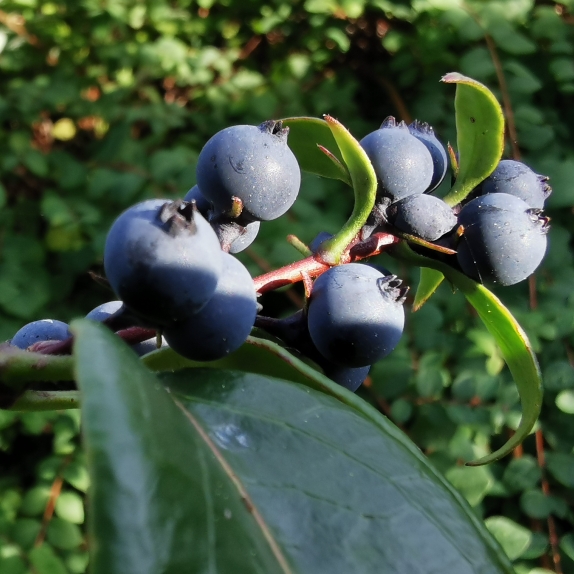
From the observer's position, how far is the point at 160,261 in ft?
1.48

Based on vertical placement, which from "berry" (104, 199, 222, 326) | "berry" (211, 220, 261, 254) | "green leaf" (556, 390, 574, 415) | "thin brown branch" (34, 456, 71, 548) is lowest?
"thin brown branch" (34, 456, 71, 548)

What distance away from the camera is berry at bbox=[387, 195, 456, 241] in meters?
0.65

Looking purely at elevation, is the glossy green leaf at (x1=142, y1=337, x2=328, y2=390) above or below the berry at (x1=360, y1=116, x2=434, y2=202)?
below

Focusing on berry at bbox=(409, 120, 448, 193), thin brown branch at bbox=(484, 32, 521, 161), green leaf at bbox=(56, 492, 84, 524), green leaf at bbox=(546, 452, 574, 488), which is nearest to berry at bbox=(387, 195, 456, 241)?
berry at bbox=(409, 120, 448, 193)

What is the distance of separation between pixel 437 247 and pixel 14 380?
1.29ft

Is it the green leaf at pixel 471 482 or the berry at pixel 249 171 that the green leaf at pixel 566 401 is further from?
the berry at pixel 249 171

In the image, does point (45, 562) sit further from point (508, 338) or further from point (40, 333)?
point (508, 338)

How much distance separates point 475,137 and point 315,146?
187 millimetres

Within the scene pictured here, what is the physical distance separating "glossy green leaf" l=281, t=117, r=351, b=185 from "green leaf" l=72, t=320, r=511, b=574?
13.6 inches

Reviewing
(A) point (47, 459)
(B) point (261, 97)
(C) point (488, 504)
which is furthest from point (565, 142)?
(A) point (47, 459)

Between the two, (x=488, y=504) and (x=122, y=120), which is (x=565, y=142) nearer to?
(x=488, y=504)

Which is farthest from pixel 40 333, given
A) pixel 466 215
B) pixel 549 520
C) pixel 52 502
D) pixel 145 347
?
pixel 549 520

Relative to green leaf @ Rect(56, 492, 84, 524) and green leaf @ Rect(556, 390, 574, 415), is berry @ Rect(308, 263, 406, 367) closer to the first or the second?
green leaf @ Rect(556, 390, 574, 415)

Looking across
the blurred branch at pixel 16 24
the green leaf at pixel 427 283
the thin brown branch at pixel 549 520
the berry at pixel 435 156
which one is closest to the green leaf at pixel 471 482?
the thin brown branch at pixel 549 520
